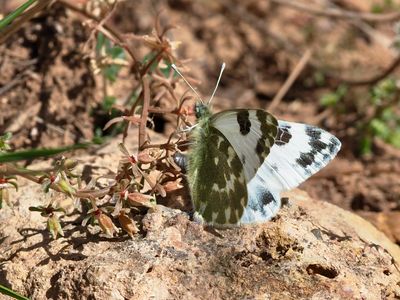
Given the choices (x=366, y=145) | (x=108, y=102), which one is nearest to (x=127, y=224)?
(x=108, y=102)

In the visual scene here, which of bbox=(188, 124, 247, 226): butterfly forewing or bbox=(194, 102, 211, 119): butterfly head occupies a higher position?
bbox=(194, 102, 211, 119): butterfly head

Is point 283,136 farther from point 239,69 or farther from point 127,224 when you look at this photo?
point 239,69

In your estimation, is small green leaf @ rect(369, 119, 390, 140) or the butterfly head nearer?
the butterfly head

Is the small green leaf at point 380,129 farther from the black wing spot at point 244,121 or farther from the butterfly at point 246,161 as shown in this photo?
the black wing spot at point 244,121

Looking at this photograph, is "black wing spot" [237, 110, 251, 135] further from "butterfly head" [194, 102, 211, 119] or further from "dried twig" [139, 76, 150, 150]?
"dried twig" [139, 76, 150, 150]

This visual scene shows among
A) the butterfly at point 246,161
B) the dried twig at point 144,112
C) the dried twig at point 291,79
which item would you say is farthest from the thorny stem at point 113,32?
the dried twig at point 291,79

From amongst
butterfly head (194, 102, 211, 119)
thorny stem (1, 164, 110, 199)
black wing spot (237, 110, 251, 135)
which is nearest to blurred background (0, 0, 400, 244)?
butterfly head (194, 102, 211, 119)
